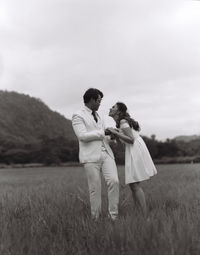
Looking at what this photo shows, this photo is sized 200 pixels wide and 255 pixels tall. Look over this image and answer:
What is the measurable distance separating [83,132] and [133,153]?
3.11 ft

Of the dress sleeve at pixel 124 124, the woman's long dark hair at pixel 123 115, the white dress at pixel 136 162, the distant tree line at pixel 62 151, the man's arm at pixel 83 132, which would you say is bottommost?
the white dress at pixel 136 162

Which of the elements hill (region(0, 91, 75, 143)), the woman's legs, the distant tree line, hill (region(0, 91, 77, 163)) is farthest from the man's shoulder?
hill (region(0, 91, 75, 143))

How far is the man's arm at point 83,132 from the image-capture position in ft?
17.3

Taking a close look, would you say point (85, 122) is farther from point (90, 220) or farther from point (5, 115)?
point (5, 115)

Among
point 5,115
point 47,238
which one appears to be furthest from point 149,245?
point 5,115

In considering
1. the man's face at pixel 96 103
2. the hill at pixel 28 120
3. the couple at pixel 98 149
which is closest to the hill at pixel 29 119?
the hill at pixel 28 120

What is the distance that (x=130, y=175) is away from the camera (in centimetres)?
586

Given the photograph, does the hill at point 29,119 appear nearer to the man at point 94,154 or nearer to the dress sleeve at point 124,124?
the dress sleeve at point 124,124

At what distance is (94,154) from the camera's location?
5395mm

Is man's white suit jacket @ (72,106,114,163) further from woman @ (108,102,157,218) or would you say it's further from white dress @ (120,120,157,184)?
white dress @ (120,120,157,184)

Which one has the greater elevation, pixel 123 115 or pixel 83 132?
pixel 123 115

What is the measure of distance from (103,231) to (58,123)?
61056mm

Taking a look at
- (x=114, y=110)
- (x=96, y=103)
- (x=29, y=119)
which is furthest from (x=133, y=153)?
(x=29, y=119)

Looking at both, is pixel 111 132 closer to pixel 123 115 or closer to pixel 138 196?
pixel 123 115
